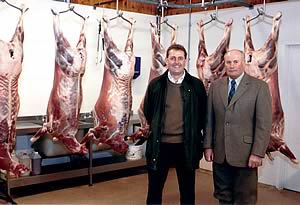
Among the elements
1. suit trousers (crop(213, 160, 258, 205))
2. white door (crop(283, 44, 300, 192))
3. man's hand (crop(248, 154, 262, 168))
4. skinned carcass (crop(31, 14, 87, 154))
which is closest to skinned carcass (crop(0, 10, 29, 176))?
skinned carcass (crop(31, 14, 87, 154))

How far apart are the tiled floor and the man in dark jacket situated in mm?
1123

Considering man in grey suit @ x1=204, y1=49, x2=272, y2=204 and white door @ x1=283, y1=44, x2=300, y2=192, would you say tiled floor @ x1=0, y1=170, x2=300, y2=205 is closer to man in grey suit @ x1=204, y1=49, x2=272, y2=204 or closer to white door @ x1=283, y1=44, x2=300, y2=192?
white door @ x1=283, y1=44, x2=300, y2=192

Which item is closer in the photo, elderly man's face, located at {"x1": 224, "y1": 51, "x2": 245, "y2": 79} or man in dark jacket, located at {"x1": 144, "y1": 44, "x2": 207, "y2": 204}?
elderly man's face, located at {"x1": 224, "y1": 51, "x2": 245, "y2": 79}

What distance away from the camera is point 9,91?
310cm

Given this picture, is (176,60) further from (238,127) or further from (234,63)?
(238,127)

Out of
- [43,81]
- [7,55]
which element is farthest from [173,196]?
[7,55]

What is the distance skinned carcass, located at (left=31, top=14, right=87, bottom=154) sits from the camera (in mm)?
3357

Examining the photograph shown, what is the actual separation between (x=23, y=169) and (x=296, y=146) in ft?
9.73

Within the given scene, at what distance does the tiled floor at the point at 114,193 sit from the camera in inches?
156

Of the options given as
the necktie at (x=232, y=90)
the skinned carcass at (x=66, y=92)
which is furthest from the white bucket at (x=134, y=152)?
the necktie at (x=232, y=90)

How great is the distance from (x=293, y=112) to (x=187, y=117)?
6.54 ft

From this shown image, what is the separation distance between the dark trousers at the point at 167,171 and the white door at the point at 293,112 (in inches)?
72.0

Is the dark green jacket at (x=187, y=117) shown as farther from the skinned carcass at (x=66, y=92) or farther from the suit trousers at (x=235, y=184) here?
the skinned carcass at (x=66, y=92)

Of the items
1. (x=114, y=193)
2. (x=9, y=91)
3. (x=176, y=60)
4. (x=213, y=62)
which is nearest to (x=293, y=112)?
(x=213, y=62)
